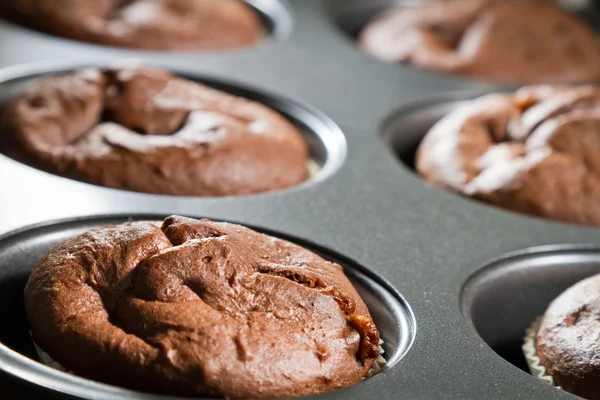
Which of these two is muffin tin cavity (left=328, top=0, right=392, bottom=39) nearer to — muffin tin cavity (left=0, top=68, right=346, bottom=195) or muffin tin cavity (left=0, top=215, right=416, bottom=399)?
muffin tin cavity (left=0, top=68, right=346, bottom=195)

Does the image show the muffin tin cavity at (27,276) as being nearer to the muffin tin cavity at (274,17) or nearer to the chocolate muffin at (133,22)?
the chocolate muffin at (133,22)

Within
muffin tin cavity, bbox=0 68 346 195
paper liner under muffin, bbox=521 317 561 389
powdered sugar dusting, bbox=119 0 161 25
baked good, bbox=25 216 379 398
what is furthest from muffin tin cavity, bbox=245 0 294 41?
baked good, bbox=25 216 379 398

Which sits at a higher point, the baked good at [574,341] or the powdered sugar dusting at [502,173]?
the powdered sugar dusting at [502,173]

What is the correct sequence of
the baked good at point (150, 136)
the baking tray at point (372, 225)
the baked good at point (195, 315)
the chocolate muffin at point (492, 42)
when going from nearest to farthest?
the baked good at point (195, 315)
the baking tray at point (372, 225)
the baked good at point (150, 136)
the chocolate muffin at point (492, 42)

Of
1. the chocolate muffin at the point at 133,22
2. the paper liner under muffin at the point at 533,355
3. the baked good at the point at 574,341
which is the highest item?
the chocolate muffin at the point at 133,22

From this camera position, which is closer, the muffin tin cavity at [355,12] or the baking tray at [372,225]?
the baking tray at [372,225]

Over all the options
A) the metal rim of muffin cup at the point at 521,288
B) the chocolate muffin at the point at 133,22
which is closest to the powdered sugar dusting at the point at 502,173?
the metal rim of muffin cup at the point at 521,288

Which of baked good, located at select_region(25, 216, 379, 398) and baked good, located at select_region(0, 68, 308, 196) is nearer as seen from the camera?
baked good, located at select_region(25, 216, 379, 398)
